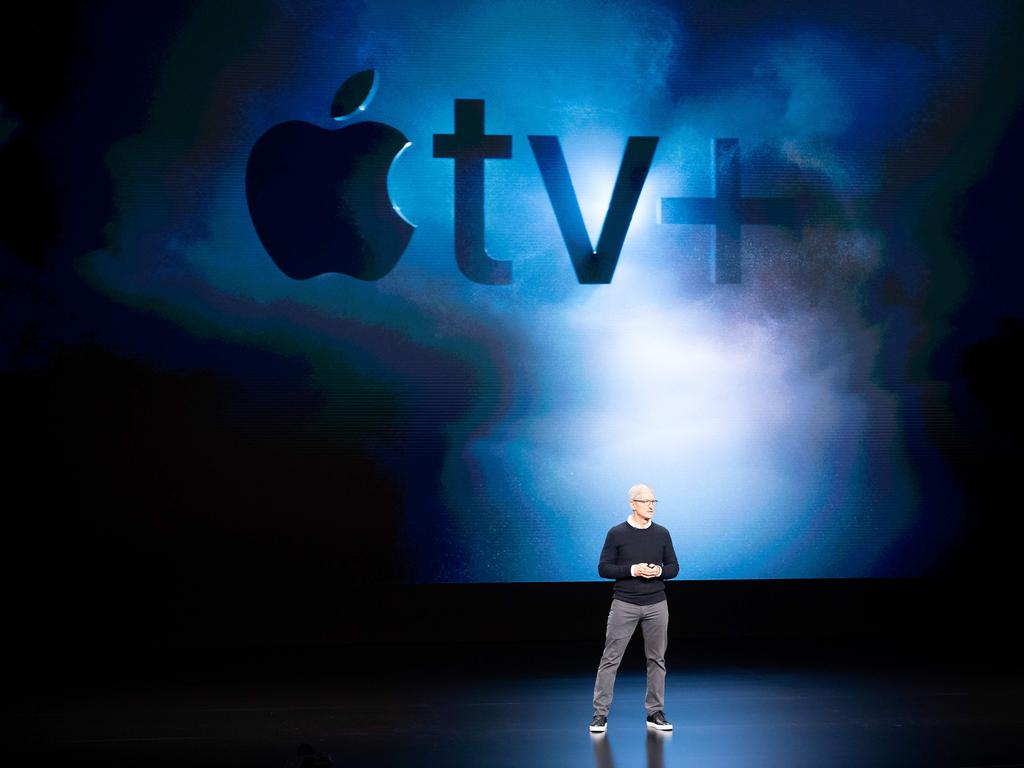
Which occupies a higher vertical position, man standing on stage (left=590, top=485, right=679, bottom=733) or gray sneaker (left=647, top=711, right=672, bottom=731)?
man standing on stage (left=590, top=485, right=679, bottom=733)

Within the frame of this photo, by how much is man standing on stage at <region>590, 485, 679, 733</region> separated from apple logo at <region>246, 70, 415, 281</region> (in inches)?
148

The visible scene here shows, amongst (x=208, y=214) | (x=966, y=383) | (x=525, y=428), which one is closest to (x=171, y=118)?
(x=208, y=214)

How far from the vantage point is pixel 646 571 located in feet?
21.5

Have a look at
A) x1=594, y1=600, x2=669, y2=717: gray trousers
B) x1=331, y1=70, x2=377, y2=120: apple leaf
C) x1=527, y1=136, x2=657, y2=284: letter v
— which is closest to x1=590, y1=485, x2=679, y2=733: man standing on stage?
x1=594, y1=600, x2=669, y2=717: gray trousers

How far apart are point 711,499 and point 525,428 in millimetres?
1582

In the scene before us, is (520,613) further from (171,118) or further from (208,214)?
(171,118)

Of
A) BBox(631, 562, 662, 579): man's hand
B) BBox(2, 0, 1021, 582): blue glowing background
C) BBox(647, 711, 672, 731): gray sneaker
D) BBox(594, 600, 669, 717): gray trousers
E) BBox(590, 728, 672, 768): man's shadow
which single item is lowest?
BBox(590, 728, 672, 768): man's shadow

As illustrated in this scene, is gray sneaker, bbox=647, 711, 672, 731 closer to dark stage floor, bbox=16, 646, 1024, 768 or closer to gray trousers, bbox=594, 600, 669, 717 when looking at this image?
dark stage floor, bbox=16, 646, 1024, 768

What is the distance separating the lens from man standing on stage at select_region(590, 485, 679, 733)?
6.64 metres

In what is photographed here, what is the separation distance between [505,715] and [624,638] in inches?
41.0

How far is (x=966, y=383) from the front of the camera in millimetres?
10094

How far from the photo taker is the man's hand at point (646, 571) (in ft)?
21.5

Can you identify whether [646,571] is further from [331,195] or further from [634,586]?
[331,195]

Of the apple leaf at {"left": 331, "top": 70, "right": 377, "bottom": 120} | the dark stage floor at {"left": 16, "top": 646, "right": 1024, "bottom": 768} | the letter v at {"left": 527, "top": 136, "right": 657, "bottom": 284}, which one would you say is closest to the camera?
the dark stage floor at {"left": 16, "top": 646, "right": 1024, "bottom": 768}
